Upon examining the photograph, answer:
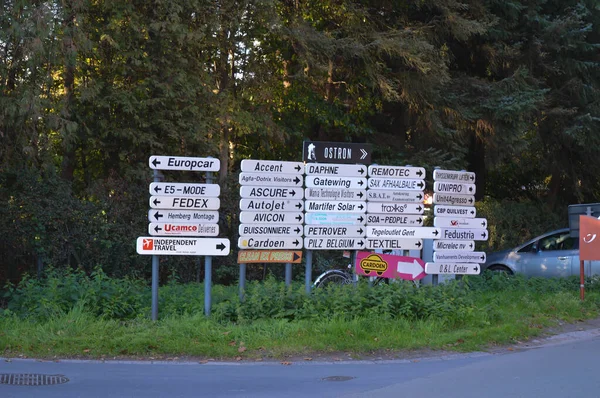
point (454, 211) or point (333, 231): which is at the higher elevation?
point (454, 211)

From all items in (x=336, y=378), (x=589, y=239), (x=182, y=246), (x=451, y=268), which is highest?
(x=589, y=239)

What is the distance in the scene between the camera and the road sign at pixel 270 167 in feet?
38.5

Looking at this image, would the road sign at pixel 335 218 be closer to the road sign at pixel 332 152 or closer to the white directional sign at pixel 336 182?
the white directional sign at pixel 336 182

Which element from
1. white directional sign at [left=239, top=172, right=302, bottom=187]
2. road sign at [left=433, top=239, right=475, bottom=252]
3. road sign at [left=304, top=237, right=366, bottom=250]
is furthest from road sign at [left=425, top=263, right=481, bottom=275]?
white directional sign at [left=239, top=172, right=302, bottom=187]

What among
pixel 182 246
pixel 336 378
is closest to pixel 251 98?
pixel 182 246

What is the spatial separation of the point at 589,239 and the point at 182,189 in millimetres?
7724

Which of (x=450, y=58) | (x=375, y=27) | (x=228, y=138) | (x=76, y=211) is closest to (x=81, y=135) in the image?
(x=76, y=211)

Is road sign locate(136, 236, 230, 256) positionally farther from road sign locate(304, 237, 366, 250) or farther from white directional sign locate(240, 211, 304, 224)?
road sign locate(304, 237, 366, 250)

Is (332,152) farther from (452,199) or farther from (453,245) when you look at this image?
(453,245)

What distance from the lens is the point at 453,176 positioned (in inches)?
523

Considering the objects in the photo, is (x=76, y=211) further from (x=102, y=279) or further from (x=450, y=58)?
(x=450, y=58)

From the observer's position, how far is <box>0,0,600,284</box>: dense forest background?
1375cm

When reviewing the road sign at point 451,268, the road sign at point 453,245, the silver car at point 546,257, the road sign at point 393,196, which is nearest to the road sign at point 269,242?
the road sign at point 393,196

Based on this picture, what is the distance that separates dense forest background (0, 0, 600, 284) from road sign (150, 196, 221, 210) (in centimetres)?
292
